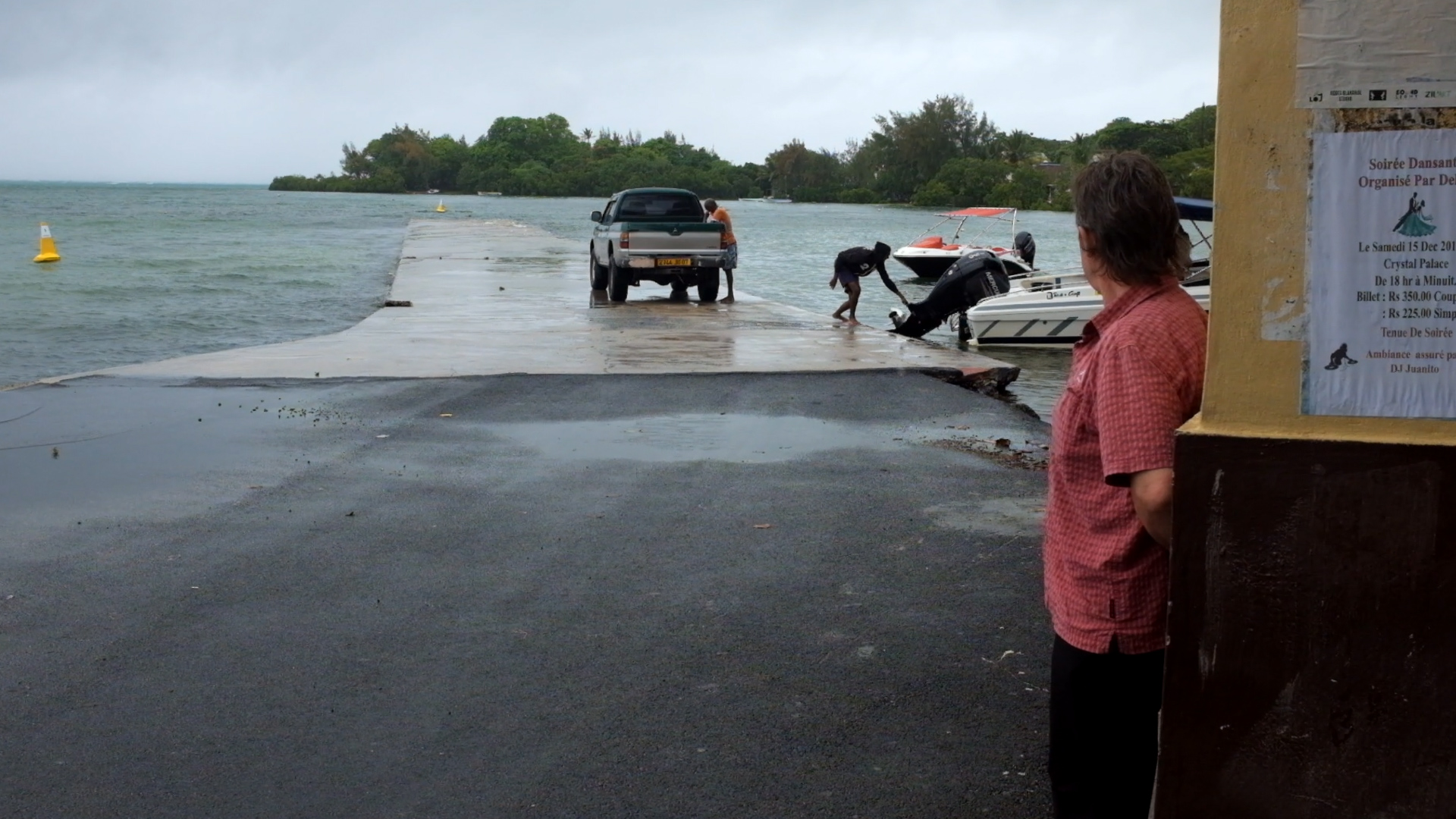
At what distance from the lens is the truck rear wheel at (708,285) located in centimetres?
2517

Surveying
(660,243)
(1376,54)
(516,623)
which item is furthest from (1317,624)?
(660,243)

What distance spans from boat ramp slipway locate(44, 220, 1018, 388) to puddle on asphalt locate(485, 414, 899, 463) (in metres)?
2.85

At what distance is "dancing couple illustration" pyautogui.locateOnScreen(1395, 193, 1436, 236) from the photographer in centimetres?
274

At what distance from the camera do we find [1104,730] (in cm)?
325

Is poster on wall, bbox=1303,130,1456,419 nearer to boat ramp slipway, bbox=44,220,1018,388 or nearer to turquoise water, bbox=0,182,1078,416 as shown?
boat ramp slipway, bbox=44,220,1018,388

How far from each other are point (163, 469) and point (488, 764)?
536cm

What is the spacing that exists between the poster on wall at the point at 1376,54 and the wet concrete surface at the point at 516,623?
2.13 m

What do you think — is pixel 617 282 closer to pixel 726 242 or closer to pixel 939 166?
pixel 726 242

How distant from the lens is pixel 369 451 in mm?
9430

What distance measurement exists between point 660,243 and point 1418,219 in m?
21.9

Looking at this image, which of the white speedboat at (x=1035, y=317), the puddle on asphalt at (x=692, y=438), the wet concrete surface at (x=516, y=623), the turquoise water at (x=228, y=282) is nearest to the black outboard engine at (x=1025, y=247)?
the turquoise water at (x=228, y=282)

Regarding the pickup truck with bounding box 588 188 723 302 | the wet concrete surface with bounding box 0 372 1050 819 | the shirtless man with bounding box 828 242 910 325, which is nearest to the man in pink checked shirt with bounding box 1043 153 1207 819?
the wet concrete surface with bounding box 0 372 1050 819

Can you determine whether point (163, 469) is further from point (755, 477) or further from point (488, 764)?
point (488, 764)

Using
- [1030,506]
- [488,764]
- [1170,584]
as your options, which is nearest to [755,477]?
[1030,506]
